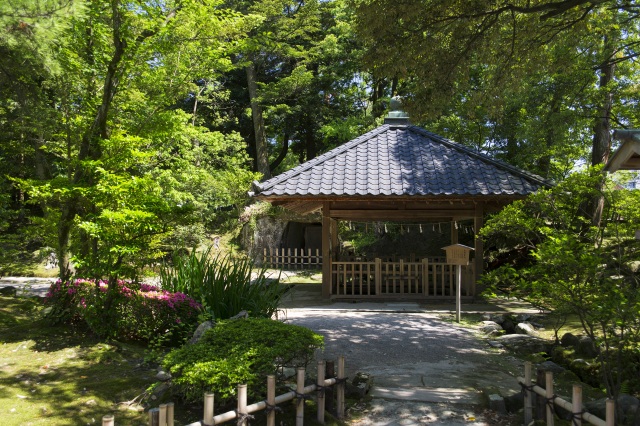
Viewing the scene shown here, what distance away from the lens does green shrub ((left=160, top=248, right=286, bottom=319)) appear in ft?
21.1

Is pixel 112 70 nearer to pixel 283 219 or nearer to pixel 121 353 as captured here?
pixel 121 353

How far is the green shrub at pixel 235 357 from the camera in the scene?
373 centimetres

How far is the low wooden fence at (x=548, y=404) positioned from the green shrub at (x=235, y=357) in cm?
188

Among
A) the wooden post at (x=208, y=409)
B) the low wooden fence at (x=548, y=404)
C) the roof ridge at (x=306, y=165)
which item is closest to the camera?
the wooden post at (x=208, y=409)

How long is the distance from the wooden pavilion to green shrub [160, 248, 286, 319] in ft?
11.2

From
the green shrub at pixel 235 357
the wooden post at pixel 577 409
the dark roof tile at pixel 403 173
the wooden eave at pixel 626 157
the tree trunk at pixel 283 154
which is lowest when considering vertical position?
the wooden post at pixel 577 409

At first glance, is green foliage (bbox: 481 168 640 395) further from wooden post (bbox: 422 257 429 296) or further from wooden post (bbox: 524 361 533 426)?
wooden post (bbox: 422 257 429 296)

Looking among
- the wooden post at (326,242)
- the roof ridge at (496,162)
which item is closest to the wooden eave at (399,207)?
the wooden post at (326,242)

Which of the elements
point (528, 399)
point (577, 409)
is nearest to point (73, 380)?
point (528, 399)

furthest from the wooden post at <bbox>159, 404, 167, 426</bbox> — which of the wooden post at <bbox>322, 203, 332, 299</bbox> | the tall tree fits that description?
the wooden post at <bbox>322, 203, 332, 299</bbox>

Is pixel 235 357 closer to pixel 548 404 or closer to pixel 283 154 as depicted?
pixel 548 404

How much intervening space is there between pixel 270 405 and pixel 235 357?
20.9 inches

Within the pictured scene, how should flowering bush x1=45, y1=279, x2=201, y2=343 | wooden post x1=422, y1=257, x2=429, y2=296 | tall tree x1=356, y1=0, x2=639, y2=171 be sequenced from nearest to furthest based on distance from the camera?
flowering bush x1=45, y1=279, x2=201, y2=343 → tall tree x1=356, y1=0, x2=639, y2=171 → wooden post x1=422, y1=257, x2=429, y2=296

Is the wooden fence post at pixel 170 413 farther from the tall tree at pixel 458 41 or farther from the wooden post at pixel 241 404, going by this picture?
the tall tree at pixel 458 41
